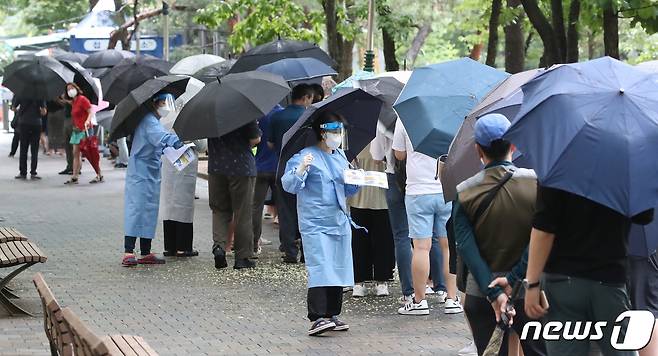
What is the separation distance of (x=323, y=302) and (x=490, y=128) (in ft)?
11.4

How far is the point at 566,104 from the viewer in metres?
5.56

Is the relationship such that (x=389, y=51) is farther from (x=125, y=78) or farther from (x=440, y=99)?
(x=440, y=99)

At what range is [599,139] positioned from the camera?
541 centimetres

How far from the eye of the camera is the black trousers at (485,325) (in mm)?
6559

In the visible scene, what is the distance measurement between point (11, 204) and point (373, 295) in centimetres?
1014

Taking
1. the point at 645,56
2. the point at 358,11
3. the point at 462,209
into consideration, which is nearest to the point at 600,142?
the point at 462,209

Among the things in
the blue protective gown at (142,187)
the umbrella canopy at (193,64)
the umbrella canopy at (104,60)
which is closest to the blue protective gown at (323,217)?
the blue protective gown at (142,187)

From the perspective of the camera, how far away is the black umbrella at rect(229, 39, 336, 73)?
53.8 ft

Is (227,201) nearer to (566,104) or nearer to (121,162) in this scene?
(566,104)

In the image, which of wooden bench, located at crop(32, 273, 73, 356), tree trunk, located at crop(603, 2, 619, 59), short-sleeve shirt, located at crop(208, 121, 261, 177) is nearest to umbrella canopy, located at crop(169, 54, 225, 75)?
tree trunk, located at crop(603, 2, 619, 59)

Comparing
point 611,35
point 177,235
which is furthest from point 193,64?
point 611,35

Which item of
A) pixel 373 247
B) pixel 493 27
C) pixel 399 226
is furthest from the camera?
pixel 493 27

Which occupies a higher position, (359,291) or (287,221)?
(287,221)
